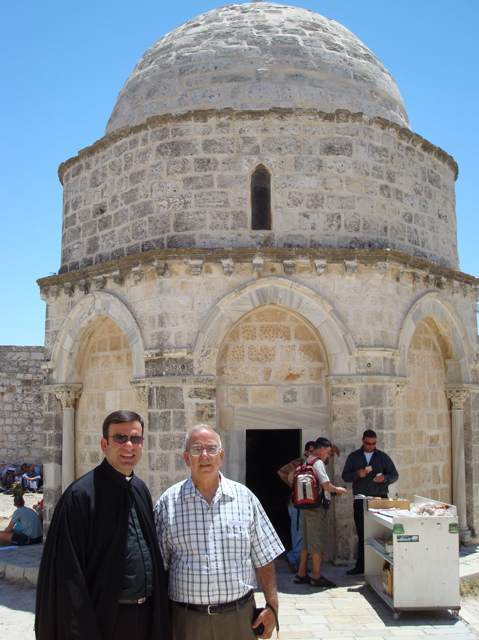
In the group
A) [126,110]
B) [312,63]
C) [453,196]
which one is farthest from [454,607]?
[126,110]

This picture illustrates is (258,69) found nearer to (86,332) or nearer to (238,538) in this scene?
(86,332)

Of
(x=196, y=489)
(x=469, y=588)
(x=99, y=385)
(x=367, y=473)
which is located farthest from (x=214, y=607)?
(x=99, y=385)

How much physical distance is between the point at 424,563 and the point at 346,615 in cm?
90

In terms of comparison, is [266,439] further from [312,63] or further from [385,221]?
[312,63]

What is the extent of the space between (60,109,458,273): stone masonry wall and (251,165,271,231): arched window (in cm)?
Answer: 12

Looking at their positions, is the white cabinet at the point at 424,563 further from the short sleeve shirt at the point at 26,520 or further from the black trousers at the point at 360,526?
Answer: the short sleeve shirt at the point at 26,520

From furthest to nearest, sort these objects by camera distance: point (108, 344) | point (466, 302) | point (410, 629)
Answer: point (466, 302)
point (108, 344)
point (410, 629)

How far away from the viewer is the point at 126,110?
10312mm

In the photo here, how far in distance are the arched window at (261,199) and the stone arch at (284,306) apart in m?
0.84

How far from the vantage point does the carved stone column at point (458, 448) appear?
9.67m

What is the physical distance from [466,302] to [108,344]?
5409mm

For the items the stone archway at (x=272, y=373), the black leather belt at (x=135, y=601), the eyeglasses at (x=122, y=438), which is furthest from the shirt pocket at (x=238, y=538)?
the stone archway at (x=272, y=373)

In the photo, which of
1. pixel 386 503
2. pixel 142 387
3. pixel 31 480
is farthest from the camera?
pixel 31 480

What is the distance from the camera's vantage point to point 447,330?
9719mm
